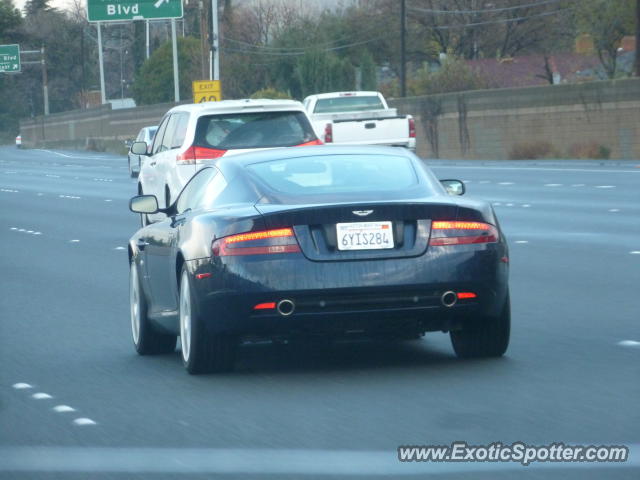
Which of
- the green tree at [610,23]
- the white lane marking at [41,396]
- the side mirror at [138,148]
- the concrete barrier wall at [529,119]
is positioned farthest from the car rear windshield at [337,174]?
the green tree at [610,23]

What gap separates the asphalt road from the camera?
6555 mm

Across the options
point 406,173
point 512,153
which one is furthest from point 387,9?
point 406,173

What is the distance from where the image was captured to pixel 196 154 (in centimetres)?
1889

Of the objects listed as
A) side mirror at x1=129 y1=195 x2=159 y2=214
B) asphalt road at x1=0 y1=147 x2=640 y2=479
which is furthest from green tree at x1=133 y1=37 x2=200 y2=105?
side mirror at x1=129 y1=195 x2=159 y2=214

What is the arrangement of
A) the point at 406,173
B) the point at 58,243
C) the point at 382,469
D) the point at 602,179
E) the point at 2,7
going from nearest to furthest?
1. the point at 382,469
2. the point at 406,173
3. the point at 58,243
4. the point at 602,179
5. the point at 2,7

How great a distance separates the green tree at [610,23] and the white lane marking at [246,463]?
215 ft

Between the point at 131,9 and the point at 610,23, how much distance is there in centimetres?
2764

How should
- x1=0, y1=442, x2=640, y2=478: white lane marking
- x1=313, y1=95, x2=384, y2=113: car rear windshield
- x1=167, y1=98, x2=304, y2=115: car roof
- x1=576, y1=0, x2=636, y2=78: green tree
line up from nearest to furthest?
x1=0, y1=442, x2=640, y2=478: white lane marking
x1=167, y1=98, x2=304, y2=115: car roof
x1=313, y1=95, x2=384, y2=113: car rear windshield
x1=576, y1=0, x2=636, y2=78: green tree

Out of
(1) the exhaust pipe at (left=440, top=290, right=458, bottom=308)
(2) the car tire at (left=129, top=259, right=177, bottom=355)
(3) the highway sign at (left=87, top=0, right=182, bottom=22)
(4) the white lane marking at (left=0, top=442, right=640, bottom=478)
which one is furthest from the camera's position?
(3) the highway sign at (left=87, top=0, right=182, bottom=22)

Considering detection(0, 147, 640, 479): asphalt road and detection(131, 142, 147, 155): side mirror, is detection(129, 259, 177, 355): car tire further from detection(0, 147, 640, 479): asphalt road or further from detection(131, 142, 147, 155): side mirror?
detection(131, 142, 147, 155): side mirror

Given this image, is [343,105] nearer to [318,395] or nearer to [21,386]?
[21,386]

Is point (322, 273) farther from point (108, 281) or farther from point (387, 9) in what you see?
point (387, 9)

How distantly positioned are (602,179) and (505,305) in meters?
22.0

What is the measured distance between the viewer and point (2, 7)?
110 metres
